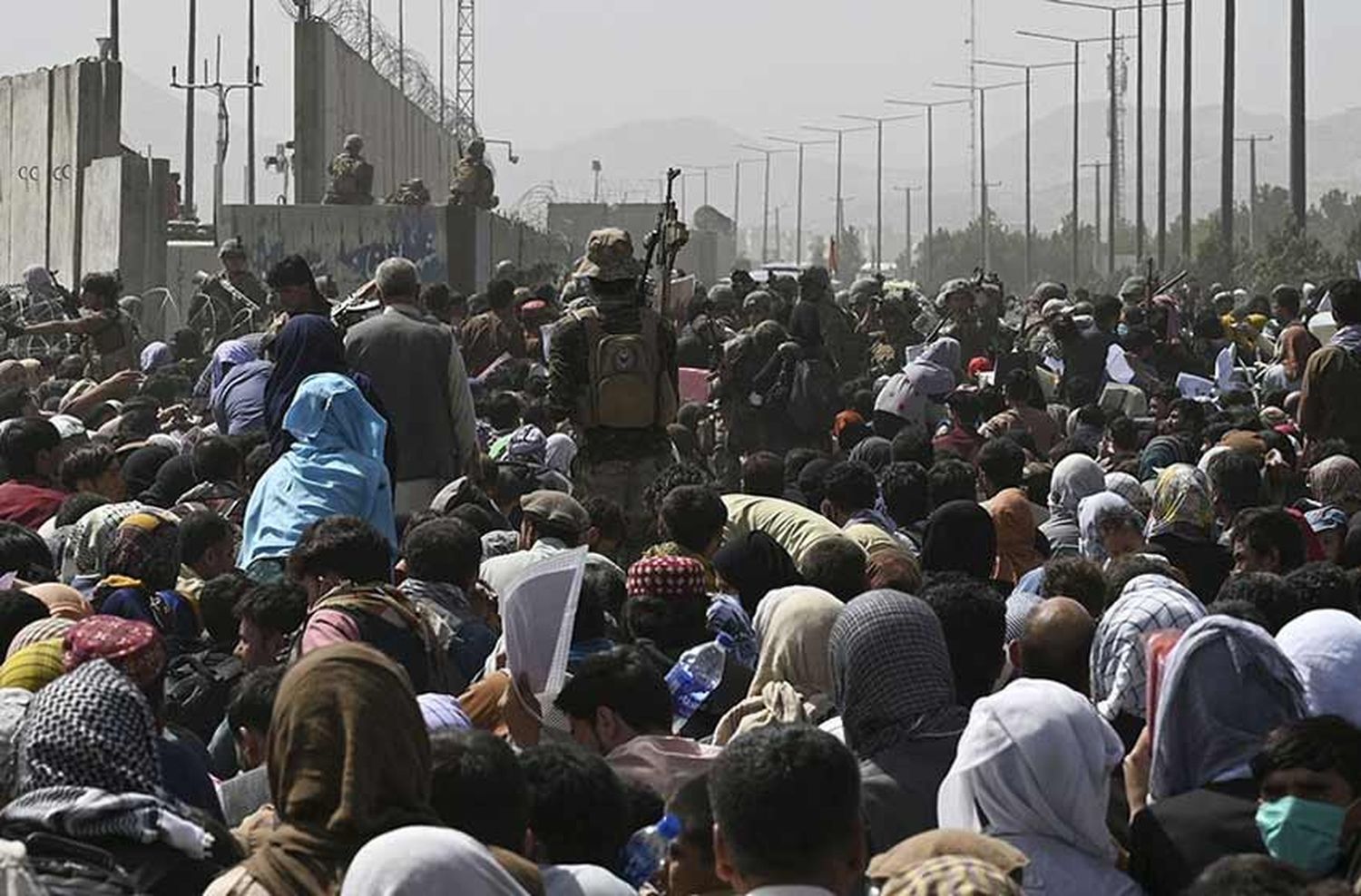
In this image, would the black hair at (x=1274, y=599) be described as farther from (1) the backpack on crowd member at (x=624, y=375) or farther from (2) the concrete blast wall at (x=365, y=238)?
(2) the concrete blast wall at (x=365, y=238)

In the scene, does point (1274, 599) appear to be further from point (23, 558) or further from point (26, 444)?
point (26, 444)

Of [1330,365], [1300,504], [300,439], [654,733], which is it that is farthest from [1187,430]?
[654,733]

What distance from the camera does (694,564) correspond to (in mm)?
7859

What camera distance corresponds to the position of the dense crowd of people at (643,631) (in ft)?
15.5

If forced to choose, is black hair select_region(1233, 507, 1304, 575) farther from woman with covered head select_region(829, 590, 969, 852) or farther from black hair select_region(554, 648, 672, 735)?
black hair select_region(554, 648, 672, 735)

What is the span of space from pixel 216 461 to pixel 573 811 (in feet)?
16.4

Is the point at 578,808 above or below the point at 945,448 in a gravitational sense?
below

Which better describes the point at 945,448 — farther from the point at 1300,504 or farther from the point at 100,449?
the point at 100,449

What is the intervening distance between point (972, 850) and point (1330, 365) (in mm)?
8455

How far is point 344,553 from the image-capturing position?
296 inches

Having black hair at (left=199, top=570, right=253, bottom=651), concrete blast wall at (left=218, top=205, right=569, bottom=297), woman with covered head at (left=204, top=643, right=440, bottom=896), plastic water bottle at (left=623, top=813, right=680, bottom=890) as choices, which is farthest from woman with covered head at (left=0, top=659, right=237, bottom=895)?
concrete blast wall at (left=218, top=205, right=569, bottom=297)

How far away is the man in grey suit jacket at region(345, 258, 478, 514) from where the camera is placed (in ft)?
36.0

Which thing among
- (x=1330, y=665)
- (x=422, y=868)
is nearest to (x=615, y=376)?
(x=1330, y=665)

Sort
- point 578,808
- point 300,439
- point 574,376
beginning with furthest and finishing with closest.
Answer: point 574,376 → point 300,439 → point 578,808
